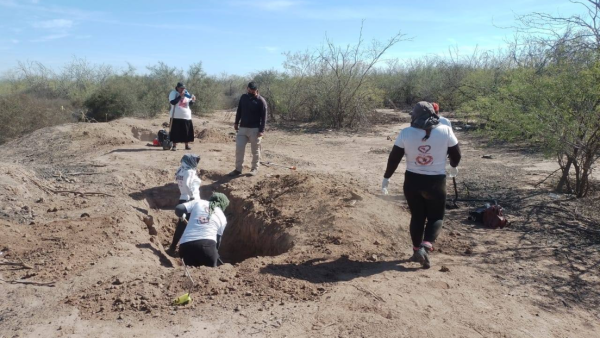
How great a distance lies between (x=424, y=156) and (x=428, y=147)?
10cm

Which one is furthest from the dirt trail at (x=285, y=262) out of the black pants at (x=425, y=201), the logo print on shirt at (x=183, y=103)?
the logo print on shirt at (x=183, y=103)

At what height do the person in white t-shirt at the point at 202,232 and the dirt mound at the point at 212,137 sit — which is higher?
the dirt mound at the point at 212,137

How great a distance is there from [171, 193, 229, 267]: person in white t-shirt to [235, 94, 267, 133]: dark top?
8.87 feet

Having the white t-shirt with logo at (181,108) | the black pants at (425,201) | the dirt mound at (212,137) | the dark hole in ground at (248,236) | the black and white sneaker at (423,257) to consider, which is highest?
the white t-shirt with logo at (181,108)

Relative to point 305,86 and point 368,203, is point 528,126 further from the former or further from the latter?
point 305,86

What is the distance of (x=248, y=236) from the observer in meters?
7.73

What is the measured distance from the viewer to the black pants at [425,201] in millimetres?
4902

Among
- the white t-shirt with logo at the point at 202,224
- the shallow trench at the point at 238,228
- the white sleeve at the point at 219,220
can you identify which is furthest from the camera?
the shallow trench at the point at 238,228

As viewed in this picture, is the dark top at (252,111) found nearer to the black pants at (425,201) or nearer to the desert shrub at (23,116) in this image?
the black pants at (425,201)

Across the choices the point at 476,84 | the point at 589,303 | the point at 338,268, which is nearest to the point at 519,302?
the point at 589,303

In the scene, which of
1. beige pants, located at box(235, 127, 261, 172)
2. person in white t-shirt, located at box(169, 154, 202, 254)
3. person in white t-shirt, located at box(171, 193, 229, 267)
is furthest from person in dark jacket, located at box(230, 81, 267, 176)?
person in white t-shirt, located at box(171, 193, 229, 267)

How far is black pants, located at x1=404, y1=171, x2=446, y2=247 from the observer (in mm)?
4902

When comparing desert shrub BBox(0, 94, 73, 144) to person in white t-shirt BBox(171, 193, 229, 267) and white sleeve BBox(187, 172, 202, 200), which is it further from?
person in white t-shirt BBox(171, 193, 229, 267)

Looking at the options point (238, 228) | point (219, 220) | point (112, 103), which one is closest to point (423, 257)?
point (219, 220)
